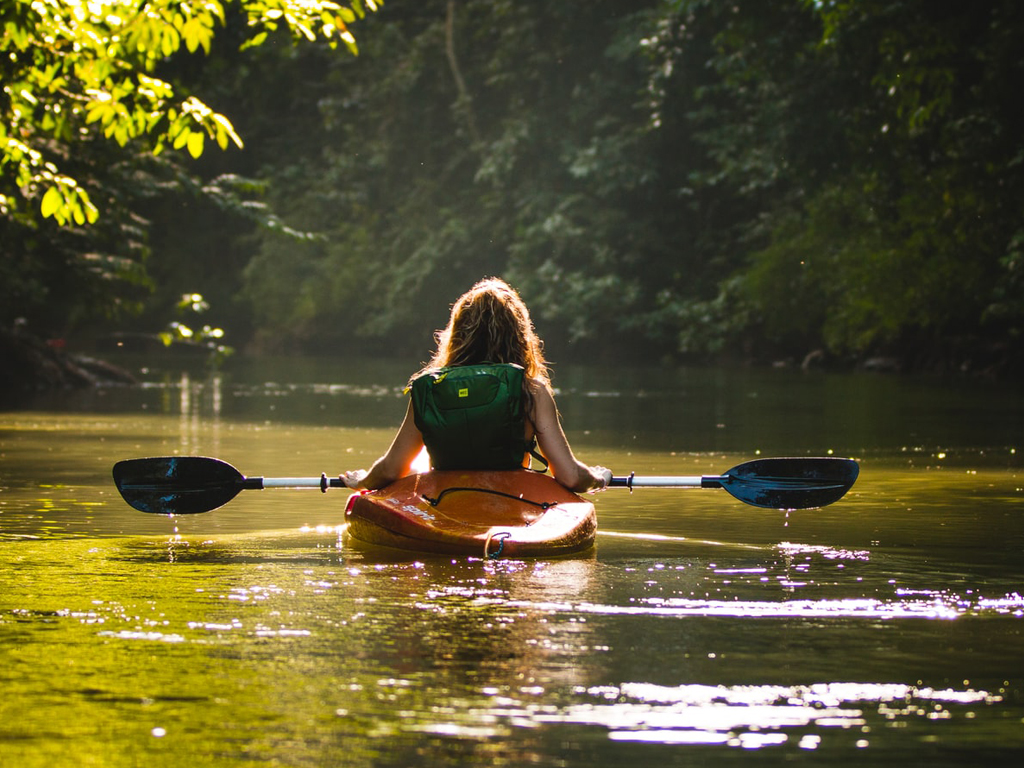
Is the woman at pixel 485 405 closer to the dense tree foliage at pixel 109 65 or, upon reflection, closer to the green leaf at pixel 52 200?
the dense tree foliage at pixel 109 65

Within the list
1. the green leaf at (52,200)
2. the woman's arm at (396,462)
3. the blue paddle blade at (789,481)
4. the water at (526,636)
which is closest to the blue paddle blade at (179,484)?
the water at (526,636)

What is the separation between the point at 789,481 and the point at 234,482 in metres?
2.70

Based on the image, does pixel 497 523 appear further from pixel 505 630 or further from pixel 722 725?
pixel 722 725

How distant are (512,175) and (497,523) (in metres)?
36.8

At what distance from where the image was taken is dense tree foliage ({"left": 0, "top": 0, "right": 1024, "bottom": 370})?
2353cm

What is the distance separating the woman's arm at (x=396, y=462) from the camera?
7383 mm

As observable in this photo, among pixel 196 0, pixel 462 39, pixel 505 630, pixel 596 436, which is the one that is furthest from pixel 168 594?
pixel 462 39

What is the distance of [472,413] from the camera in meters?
7.21

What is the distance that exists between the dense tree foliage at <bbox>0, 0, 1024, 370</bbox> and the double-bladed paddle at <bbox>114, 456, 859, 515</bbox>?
1221cm

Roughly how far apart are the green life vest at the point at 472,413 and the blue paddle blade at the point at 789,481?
1.22 m

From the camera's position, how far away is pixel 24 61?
32.8 feet

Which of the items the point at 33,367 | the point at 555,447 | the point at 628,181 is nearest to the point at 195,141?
the point at 555,447

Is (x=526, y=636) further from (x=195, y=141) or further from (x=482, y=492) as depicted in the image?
(x=195, y=141)

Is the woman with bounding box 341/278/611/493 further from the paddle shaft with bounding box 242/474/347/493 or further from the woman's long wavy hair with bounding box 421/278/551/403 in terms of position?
the paddle shaft with bounding box 242/474/347/493
